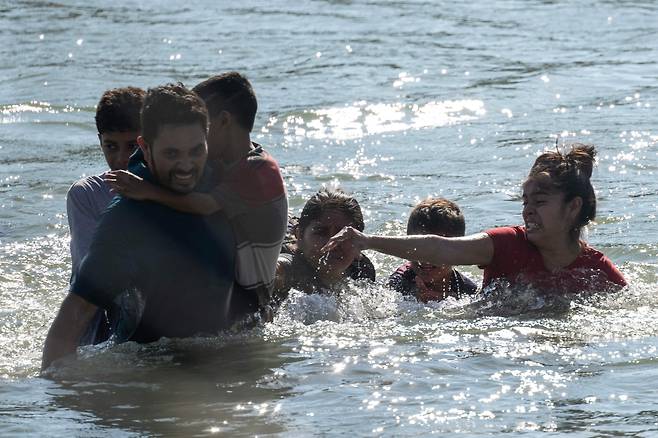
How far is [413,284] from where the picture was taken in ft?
29.3

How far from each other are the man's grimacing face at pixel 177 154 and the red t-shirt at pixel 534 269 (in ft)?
7.99

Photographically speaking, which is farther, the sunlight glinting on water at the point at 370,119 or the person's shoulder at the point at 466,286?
the sunlight glinting on water at the point at 370,119

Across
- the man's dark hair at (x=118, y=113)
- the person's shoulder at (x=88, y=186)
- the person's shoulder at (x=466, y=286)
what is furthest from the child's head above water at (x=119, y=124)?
the person's shoulder at (x=466, y=286)

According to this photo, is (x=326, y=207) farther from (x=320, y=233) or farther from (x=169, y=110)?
(x=169, y=110)

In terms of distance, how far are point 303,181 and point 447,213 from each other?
4.78 meters

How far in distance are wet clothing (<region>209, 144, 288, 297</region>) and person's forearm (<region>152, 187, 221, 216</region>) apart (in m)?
0.06

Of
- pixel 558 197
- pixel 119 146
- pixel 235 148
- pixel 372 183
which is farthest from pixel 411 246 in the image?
pixel 372 183

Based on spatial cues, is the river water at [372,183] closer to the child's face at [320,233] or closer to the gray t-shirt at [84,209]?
the child's face at [320,233]

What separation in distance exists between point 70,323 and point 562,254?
10.7ft

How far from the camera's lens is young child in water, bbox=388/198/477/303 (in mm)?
8789

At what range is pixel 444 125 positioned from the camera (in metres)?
15.7

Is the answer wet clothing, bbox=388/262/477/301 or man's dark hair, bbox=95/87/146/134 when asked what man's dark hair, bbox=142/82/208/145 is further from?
wet clothing, bbox=388/262/477/301

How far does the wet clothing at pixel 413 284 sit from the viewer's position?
889 cm

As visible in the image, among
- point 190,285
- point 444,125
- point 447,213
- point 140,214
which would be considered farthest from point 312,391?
point 444,125
